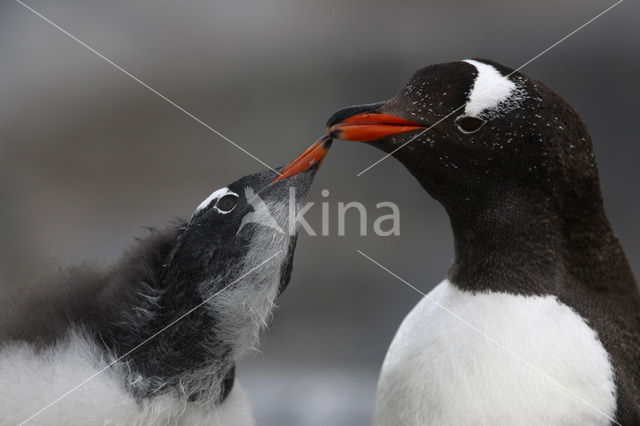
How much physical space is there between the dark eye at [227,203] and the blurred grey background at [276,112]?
677 millimetres

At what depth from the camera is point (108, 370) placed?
65 cm

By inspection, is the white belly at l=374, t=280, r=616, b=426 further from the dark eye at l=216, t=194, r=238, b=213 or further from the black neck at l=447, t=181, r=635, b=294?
the dark eye at l=216, t=194, r=238, b=213

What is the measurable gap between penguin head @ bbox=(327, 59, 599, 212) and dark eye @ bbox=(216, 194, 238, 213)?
0.30ft

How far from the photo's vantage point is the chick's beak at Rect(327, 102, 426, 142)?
0.65 metres

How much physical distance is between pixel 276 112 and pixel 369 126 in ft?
2.48

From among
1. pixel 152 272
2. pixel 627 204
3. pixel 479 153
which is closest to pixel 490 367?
pixel 479 153

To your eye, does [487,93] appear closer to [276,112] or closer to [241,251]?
[241,251]

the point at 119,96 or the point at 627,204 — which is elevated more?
the point at 119,96

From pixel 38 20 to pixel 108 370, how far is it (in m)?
0.87

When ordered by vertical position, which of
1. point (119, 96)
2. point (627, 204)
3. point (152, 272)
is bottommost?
point (627, 204)

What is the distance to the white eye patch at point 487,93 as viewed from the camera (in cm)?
65

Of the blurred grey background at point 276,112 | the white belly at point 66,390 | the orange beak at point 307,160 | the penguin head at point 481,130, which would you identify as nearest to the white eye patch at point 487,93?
the penguin head at point 481,130

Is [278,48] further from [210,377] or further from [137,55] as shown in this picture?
[210,377]

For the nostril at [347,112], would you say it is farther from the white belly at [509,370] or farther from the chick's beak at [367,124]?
the white belly at [509,370]
